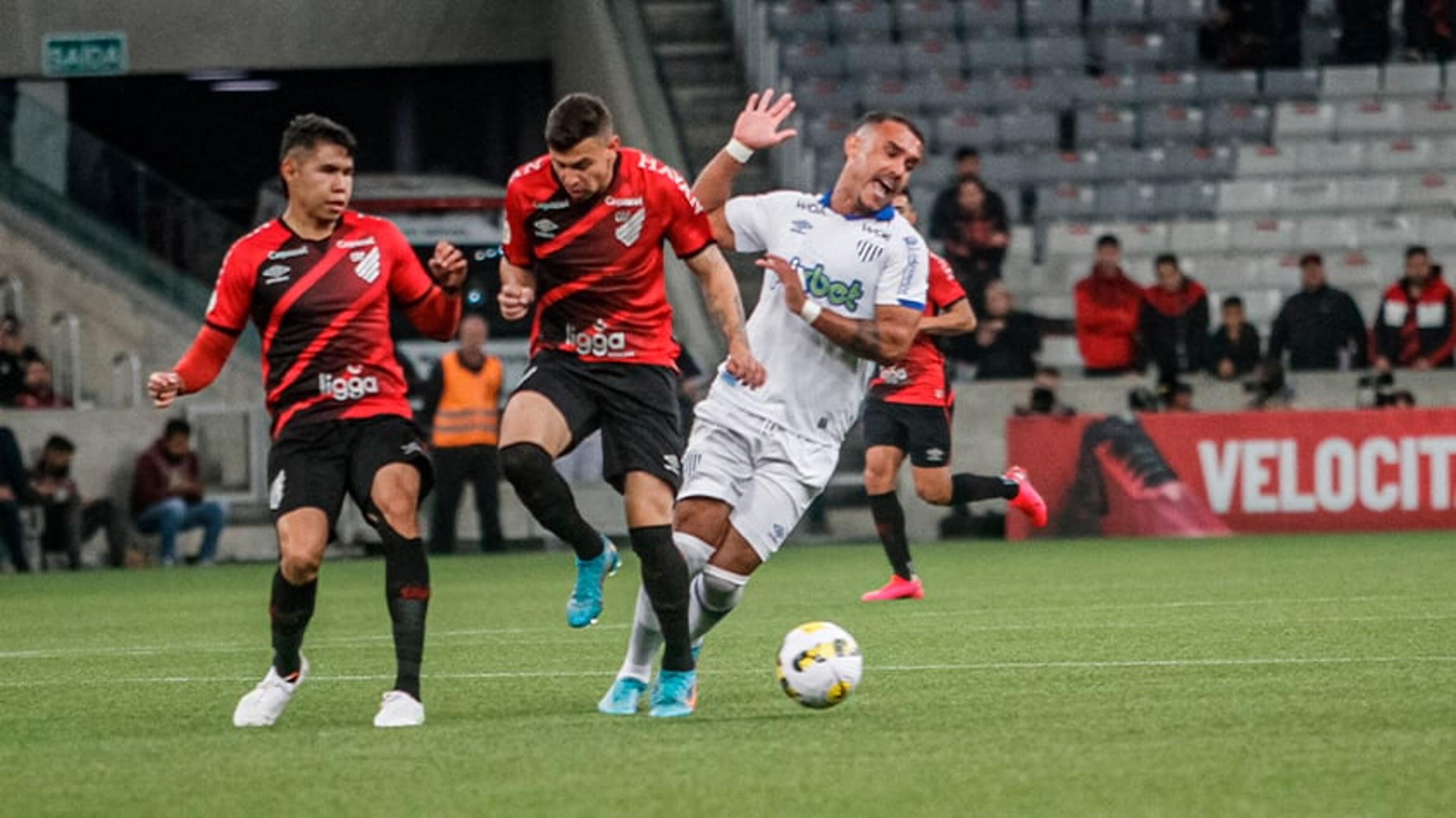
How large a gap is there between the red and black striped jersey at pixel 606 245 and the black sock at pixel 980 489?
7.00m

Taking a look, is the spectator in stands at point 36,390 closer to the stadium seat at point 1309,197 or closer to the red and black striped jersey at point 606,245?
the stadium seat at point 1309,197

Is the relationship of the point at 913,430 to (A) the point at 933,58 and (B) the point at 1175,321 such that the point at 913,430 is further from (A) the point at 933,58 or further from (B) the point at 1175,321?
(A) the point at 933,58

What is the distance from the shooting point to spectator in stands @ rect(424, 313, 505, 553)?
20.2 metres

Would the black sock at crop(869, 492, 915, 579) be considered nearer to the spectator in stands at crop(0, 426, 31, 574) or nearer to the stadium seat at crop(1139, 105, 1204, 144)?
the spectator in stands at crop(0, 426, 31, 574)

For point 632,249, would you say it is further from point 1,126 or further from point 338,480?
point 1,126

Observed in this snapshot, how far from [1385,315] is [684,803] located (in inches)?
645

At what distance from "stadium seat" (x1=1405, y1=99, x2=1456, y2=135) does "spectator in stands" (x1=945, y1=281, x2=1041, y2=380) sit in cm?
622

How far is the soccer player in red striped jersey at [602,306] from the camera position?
8.35 metres

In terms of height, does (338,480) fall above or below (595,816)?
above

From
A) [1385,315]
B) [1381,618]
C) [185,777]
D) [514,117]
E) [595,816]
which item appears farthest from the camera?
[514,117]

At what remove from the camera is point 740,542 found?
28.1 ft

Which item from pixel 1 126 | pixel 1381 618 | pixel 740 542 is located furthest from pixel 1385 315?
pixel 740 542

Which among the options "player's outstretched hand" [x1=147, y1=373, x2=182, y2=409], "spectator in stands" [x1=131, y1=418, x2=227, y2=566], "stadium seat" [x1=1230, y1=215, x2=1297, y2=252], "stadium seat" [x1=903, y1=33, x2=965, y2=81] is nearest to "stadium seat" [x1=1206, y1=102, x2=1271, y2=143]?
"stadium seat" [x1=1230, y1=215, x2=1297, y2=252]

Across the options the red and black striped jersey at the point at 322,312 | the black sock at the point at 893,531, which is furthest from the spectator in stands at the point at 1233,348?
the red and black striped jersey at the point at 322,312
